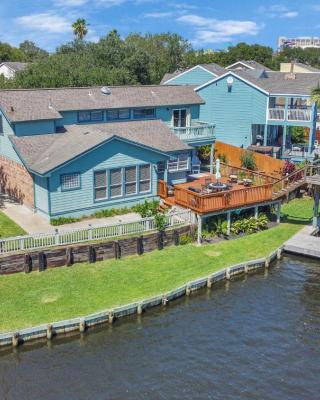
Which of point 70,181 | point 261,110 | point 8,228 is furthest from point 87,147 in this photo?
point 261,110

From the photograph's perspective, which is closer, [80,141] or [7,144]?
[80,141]

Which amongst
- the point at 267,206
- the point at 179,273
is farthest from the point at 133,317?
the point at 267,206

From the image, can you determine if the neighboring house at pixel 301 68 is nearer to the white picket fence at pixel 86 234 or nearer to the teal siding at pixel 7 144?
the white picket fence at pixel 86 234

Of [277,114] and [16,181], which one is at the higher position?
[277,114]

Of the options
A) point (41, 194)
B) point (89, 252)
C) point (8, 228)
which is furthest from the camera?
point (41, 194)

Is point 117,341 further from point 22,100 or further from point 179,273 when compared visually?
point 22,100

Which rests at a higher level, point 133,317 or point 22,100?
point 22,100

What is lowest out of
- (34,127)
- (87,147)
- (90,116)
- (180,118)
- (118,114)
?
(87,147)

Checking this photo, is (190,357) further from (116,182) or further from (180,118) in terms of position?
(180,118)
